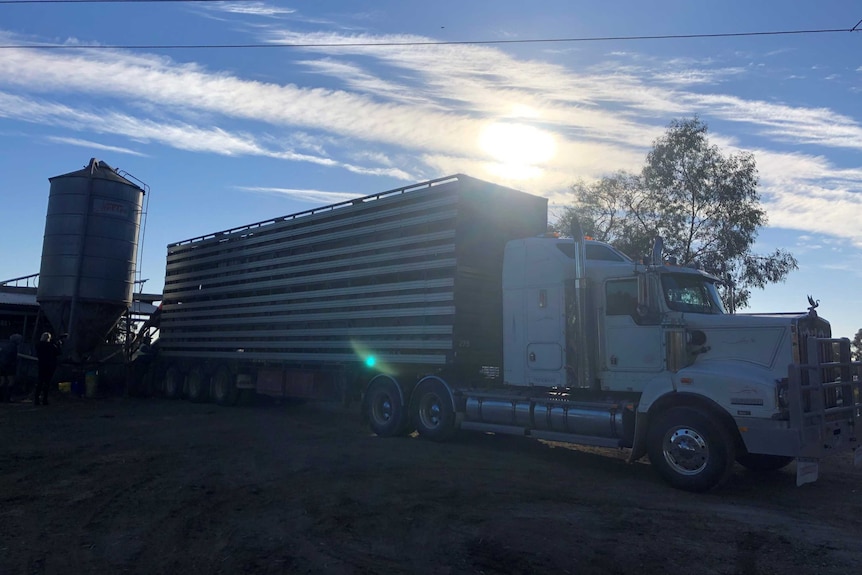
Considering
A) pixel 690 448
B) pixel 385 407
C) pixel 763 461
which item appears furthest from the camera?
pixel 385 407

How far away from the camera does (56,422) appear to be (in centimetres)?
1473

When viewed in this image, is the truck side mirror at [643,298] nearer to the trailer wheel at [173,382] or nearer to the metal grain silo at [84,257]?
the trailer wheel at [173,382]

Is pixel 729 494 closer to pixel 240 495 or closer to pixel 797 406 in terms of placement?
A: pixel 797 406

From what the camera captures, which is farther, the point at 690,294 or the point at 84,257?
the point at 84,257

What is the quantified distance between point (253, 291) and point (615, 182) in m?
16.2

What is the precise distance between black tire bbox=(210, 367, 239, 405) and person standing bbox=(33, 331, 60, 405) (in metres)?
4.15

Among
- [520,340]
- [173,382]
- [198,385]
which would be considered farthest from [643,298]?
[173,382]

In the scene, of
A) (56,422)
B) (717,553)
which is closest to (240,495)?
(717,553)

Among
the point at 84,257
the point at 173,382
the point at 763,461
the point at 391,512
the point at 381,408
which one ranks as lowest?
the point at 391,512

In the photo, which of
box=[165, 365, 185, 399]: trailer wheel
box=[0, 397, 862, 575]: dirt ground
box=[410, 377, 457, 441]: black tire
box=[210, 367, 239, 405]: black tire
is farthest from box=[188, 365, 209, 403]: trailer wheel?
box=[410, 377, 457, 441]: black tire

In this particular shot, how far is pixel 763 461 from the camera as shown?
9977 mm

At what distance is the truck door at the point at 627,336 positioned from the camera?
956cm

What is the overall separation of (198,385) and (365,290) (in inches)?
334

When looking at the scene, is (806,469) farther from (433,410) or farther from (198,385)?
(198,385)
